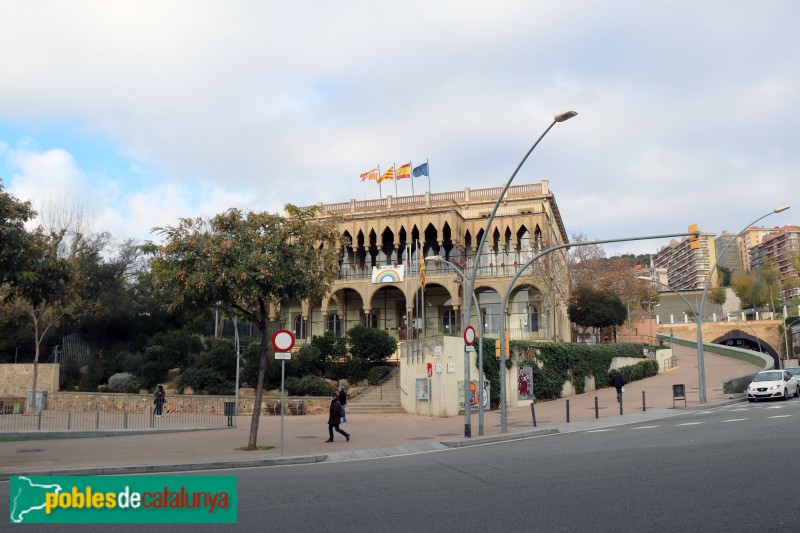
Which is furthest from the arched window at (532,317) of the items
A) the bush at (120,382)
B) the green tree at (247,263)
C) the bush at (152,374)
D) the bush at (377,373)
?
the green tree at (247,263)

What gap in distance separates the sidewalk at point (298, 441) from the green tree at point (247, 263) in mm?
2320

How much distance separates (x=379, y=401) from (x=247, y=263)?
1742 cm

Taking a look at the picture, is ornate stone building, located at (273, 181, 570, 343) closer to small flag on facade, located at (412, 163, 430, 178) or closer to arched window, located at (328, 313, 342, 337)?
arched window, located at (328, 313, 342, 337)

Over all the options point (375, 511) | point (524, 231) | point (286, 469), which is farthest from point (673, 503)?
point (524, 231)

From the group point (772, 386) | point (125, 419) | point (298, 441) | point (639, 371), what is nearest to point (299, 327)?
point (639, 371)

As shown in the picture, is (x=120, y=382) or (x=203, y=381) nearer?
(x=203, y=381)

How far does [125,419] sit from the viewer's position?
2475 centimetres

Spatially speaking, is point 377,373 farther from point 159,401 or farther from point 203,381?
point 159,401

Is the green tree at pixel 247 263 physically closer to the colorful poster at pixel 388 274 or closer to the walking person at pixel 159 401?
the walking person at pixel 159 401

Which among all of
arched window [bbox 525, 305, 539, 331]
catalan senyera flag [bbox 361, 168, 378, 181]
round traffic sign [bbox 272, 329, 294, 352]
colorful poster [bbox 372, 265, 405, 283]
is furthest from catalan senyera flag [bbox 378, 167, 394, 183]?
round traffic sign [bbox 272, 329, 294, 352]

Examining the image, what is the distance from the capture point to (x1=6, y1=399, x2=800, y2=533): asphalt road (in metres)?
7.42

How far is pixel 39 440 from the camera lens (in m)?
21.7

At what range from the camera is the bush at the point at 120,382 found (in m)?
40.6

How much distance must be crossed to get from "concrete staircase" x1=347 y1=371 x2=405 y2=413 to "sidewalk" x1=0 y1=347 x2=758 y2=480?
6.40ft
